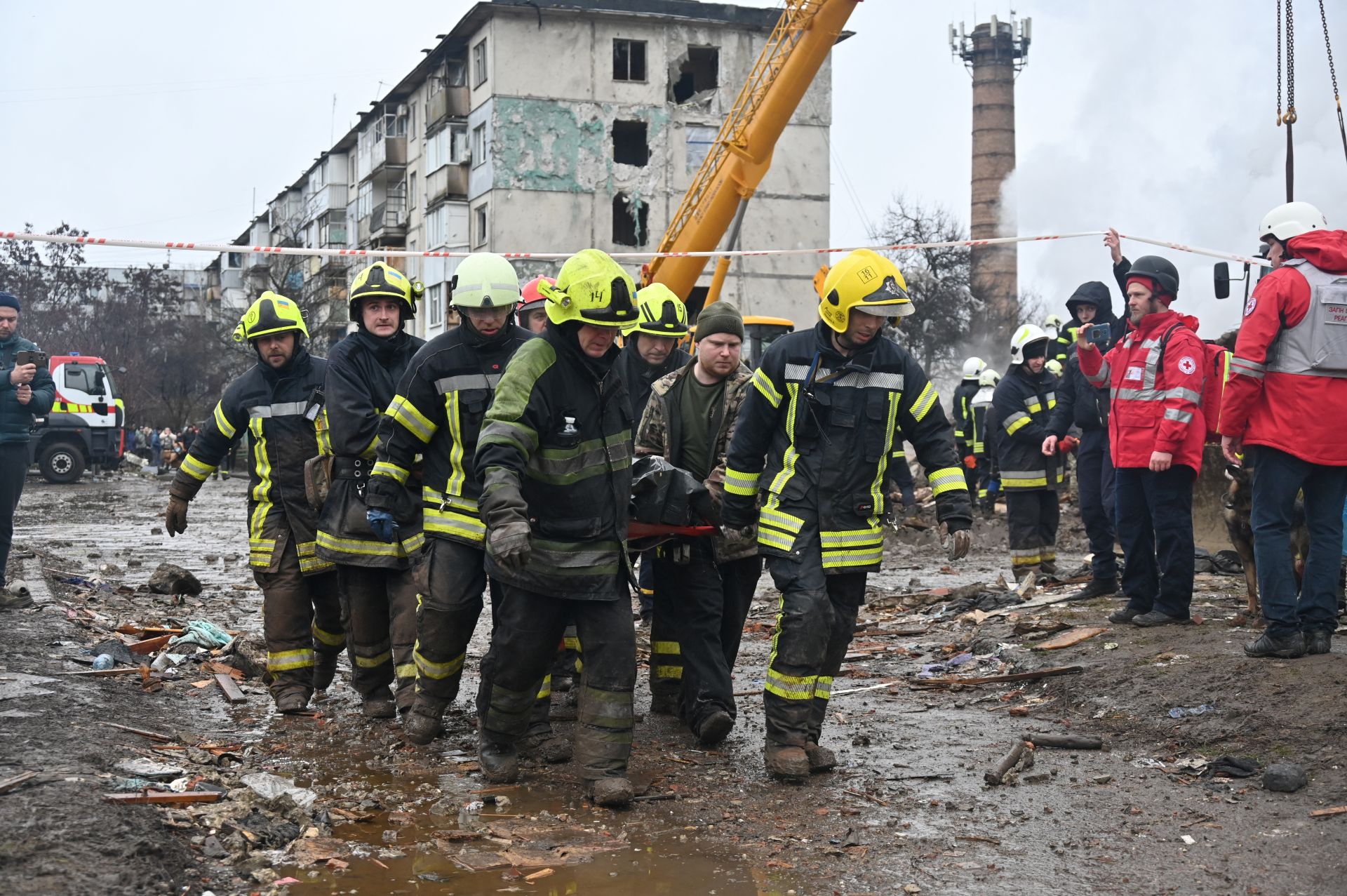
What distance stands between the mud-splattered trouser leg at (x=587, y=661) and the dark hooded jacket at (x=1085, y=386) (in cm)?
517

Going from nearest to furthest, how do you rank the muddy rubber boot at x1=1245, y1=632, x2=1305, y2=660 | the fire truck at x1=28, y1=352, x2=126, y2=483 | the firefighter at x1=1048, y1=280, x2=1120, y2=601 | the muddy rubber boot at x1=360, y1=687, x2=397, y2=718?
the muddy rubber boot at x1=1245, y1=632, x2=1305, y2=660 → the muddy rubber boot at x1=360, y1=687, x2=397, y2=718 → the firefighter at x1=1048, y1=280, x2=1120, y2=601 → the fire truck at x1=28, y1=352, x2=126, y2=483

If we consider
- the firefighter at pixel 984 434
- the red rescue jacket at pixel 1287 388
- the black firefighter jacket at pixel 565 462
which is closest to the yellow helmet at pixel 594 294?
the black firefighter jacket at pixel 565 462

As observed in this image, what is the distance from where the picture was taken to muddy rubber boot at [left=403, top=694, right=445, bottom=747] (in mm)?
5863

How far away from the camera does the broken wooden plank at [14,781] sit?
173 inches

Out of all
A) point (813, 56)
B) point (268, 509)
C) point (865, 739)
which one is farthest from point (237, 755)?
point (813, 56)

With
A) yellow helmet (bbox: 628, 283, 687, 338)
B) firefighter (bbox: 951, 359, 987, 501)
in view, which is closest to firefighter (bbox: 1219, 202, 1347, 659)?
yellow helmet (bbox: 628, 283, 687, 338)

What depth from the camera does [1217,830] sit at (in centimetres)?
458

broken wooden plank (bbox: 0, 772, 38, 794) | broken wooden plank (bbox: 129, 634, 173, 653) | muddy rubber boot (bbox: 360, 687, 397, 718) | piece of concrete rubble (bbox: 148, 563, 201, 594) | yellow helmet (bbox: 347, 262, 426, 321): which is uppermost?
yellow helmet (bbox: 347, 262, 426, 321)

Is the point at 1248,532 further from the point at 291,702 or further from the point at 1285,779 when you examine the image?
the point at 291,702

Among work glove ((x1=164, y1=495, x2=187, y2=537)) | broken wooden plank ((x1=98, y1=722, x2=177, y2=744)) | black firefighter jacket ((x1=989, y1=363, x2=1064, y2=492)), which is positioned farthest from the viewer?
black firefighter jacket ((x1=989, y1=363, x2=1064, y2=492))

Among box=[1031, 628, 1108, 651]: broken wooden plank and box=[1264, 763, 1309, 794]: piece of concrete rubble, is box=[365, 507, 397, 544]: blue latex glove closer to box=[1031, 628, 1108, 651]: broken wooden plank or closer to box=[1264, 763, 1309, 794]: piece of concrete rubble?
box=[1264, 763, 1309, 794]: piece of concrete rubble

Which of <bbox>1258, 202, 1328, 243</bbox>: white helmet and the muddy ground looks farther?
<bbox>1258, 202, 1328, 243</bbox>: white helmet

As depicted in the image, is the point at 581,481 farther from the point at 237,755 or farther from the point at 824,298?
the point at 237,755

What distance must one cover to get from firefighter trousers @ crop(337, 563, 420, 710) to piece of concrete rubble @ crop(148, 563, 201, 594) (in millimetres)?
4973
